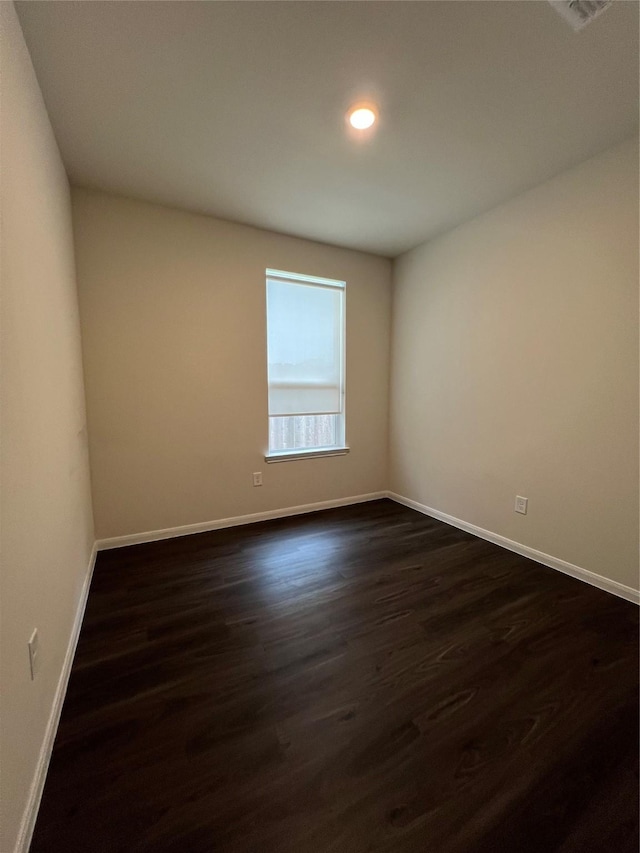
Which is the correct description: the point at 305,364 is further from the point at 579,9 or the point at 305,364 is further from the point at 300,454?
the point at 579,9

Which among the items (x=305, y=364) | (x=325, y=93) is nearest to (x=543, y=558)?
(x=305, y=364)

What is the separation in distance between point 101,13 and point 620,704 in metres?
3.31

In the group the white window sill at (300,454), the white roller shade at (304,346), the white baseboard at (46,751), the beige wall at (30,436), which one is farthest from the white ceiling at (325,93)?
the white baseboard at (46,751)

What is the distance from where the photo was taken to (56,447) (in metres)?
1.49

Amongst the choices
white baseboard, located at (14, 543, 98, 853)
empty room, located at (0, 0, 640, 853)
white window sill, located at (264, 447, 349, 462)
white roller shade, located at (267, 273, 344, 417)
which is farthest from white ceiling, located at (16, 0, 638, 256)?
white baseboard, located at (14, 543, 98, 853)

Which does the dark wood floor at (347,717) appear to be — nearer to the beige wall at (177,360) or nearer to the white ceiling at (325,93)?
the beige wall at (177,360)

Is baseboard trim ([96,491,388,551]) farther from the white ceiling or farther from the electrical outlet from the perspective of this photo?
the white ceiling

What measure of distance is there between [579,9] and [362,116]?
34.8 inches

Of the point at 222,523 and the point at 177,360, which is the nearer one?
the point at 177,360

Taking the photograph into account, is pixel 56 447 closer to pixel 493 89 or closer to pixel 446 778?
pixel 446 778

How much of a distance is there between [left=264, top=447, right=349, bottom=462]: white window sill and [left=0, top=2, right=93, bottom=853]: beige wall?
1644mm

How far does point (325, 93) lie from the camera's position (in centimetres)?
159

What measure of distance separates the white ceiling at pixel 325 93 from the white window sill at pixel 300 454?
212cm

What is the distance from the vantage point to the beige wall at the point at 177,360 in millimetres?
2490
